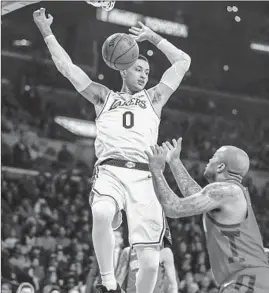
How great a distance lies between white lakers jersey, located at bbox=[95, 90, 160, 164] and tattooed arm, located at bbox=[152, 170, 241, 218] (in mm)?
860

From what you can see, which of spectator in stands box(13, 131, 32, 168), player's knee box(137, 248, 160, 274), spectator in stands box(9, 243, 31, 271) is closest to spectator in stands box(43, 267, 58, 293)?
spectator in stands box(9, 243, 31, 271)

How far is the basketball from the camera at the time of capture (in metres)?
7.54

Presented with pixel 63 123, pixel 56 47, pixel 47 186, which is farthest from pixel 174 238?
pixel 56 47

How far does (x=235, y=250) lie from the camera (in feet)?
21.7

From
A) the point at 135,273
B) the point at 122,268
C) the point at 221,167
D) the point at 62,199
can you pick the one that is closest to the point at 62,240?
the point at 62,199

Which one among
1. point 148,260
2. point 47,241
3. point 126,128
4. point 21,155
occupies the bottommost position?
point 148,260

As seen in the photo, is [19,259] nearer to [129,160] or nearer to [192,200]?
[129,160]

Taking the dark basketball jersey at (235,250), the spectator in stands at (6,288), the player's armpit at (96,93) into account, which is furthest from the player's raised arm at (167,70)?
the spectator in stands at (6,288)

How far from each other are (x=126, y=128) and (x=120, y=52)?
2.25 ft

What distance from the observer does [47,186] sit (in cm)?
1945

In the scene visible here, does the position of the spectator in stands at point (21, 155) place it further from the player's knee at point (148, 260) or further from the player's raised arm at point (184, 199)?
the player's raised arm at point (184, 199)

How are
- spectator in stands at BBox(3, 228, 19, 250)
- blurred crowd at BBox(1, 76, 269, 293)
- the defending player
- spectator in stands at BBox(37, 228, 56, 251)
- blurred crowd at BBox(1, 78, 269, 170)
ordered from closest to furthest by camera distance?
the defending player < blurred crowd at BBox(1, 76, 269, 293) < spectator in stands at BBox(3, 228, 19, 250) < spectator in stands at BBox(37, 228, 56, 251) < blurred crowd at BBox(1, 78, 269, 170)

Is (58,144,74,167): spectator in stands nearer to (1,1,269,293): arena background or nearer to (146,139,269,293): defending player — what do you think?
(1,1,269,293): arena background

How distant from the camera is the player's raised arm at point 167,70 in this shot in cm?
786
